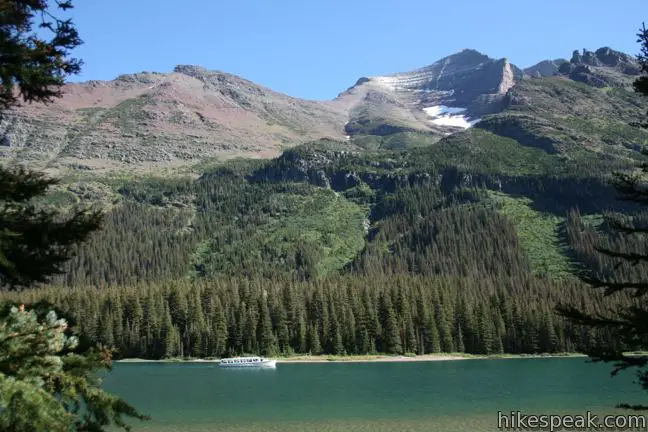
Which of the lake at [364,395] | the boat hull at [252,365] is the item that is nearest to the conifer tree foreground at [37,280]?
the lake at [364,395]

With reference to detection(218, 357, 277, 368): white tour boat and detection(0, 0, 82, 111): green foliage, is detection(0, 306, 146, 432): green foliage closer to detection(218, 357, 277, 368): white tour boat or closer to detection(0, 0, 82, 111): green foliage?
detection(0, 0, 82, 111): green foliage

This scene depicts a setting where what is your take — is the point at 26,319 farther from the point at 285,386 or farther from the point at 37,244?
the point at 285,386

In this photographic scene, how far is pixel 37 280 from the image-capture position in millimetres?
14383

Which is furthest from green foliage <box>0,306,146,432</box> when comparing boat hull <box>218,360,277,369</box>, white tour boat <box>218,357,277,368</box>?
white tour boat <box>218,357,277,368</box>

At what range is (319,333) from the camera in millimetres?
150125

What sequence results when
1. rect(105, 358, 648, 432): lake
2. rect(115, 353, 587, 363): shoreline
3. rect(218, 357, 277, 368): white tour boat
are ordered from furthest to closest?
1. rect(115, 353, 587, 363): shoreline
2. rect(218, 357, 277, 368): white tour boat
3. rect(105, 358, 648, 432): lake

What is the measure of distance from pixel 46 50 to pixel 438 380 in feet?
305

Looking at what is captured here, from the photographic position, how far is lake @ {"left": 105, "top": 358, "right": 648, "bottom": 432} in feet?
192

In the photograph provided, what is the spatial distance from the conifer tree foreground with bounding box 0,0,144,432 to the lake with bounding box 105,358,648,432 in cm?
4472

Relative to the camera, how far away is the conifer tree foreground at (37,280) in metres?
9.03

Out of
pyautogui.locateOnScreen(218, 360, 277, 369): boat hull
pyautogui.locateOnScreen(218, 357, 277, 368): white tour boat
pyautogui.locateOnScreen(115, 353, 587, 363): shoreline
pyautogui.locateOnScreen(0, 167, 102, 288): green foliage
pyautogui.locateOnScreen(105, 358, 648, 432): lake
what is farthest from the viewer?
pyautogui.locateOnScreen(115, 353, 587, 363): shoreline

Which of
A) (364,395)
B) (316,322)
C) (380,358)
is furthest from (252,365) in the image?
(364,395)

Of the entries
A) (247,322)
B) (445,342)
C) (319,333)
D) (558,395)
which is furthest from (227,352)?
(558,395)

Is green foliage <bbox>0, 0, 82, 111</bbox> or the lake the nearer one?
green foliage <bbox>0, 0, 82, 111</bbox>
